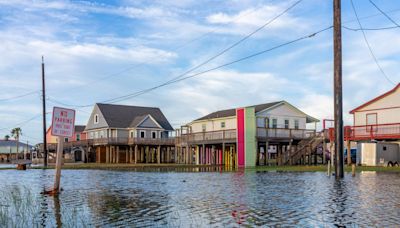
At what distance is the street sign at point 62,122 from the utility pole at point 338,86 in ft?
43.6

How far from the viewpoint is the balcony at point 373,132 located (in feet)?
138

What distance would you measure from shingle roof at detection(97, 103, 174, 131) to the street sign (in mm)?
59614

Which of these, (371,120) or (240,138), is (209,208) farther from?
(240,138)

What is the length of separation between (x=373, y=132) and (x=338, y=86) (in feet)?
66.5

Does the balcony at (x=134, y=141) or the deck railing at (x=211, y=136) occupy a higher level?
the deck railing at (x=211, y=136)

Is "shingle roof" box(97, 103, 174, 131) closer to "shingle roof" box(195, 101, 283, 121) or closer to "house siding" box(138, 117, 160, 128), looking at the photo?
"house siding" box(138, 117, 160, 128)

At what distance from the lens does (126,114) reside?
8200cm

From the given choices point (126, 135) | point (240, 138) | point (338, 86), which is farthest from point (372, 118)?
point (126, 135)

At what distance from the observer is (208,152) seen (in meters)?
60.3

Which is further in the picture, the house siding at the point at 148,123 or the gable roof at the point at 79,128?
the gable roof at the point at 79,128

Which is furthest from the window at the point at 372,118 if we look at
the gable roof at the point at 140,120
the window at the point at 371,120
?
the gable roof at the point at 140,120

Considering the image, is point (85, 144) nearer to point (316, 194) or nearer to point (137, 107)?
point (137, 107)

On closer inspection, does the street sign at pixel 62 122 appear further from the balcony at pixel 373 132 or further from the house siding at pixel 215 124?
the house siding at pixel 215 124

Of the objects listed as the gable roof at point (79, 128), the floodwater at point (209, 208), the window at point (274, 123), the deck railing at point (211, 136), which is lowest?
the floodwater at point (209, 208)
